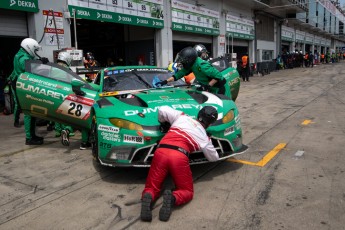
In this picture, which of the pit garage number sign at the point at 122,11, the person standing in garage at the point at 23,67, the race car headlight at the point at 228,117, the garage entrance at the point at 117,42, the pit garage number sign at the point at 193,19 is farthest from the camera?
the pit garage number sign at the point at 193,19

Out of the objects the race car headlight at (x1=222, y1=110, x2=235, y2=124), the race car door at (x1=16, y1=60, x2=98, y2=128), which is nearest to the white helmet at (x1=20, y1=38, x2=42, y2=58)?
the race car door at (x1=16, y1=60, x2=98, y2=128)

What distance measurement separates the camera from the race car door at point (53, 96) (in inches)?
192

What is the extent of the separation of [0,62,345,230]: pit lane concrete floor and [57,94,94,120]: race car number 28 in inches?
26.4

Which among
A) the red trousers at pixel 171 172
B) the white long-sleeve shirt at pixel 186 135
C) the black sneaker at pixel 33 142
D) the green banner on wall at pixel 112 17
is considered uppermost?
the green banner on wall at pixel 112 17

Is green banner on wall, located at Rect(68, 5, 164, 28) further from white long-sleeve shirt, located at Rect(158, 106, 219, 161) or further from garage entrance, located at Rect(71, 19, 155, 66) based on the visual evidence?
white long-sleeve shirt, located at Rect(158, 106, 219, 161)

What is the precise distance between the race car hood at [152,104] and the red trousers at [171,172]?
643 mm

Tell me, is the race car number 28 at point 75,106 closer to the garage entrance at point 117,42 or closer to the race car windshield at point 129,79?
the race car windshield at point 129,79

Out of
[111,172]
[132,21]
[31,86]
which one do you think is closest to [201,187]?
[111,172]

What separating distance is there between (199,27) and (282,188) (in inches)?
644

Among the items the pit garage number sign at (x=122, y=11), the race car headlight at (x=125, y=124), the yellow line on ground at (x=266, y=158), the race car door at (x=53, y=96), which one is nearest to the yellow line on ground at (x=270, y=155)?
the yellow line on ground at (x=266, y=158)

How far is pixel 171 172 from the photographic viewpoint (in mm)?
3193

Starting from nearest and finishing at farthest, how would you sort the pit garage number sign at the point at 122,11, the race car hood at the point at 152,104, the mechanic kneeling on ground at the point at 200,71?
1. the race car hood at the point at 152,104
2. the mechanic kneeling on ground at the point at 200,71
3. the pit garage number sign at the point at 122,11

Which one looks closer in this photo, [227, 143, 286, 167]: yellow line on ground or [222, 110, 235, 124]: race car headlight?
[222, 110, 235, 124]: race car headlight

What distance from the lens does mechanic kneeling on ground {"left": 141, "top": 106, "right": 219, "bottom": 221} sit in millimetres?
2986
